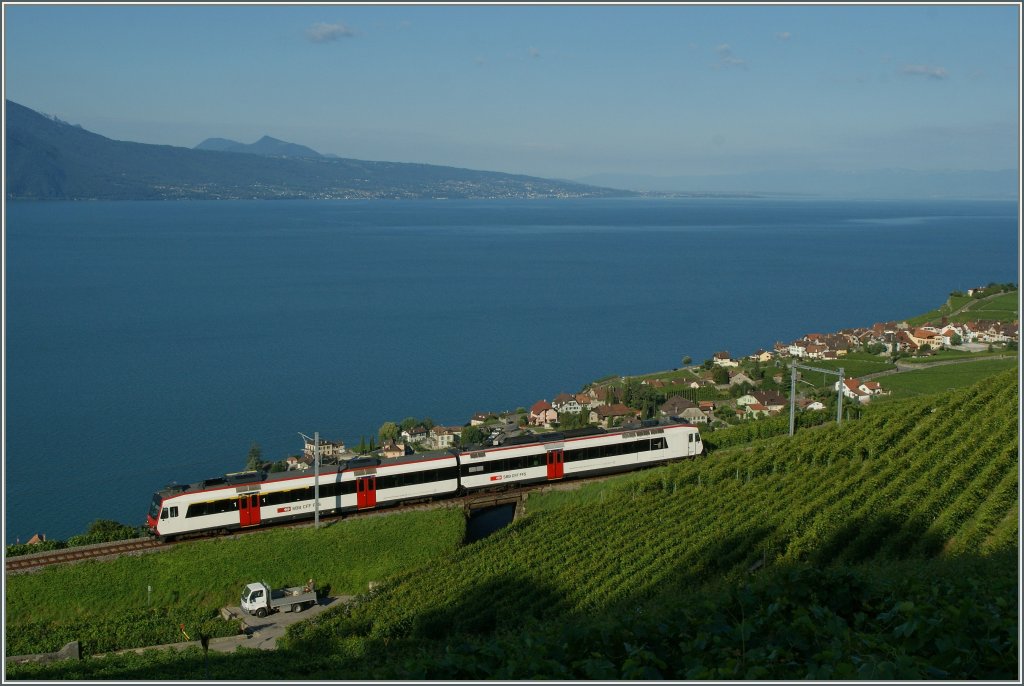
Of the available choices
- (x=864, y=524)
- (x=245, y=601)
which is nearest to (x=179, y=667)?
(x=245, y=601)

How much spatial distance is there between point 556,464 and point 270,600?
5.58 m

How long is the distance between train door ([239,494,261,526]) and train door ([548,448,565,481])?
4.91 meters

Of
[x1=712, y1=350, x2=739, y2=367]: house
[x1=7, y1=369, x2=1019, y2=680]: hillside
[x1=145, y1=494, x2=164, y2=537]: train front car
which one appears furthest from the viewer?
[x1=712, y1=350, x2=739, y2=367]: house

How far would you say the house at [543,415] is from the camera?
2373 centimetres

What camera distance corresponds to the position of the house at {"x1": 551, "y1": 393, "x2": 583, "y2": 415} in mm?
24547

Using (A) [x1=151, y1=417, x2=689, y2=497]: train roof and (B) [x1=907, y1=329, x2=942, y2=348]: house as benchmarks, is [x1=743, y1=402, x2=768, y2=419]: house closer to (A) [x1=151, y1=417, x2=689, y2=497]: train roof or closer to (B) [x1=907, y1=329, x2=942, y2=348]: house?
(A) [x1=151, y1=417, x2=689, y2=497]: train roof

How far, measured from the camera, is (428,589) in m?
11.2

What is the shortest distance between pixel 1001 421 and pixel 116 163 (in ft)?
566

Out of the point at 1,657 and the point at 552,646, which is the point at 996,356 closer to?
the point at 552,646

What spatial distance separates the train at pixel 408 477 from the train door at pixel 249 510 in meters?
0.01

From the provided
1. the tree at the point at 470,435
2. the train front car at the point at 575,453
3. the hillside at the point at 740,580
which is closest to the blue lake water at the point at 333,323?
the tree at the point at 470,435

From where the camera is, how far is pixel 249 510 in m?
13.0

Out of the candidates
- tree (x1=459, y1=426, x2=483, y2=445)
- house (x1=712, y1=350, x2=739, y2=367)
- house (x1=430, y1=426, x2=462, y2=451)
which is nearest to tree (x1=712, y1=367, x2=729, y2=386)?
house (x1=712, y1=350, x2=739, y2=367)

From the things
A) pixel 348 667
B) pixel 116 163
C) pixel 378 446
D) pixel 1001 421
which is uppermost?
pixel 116 163
